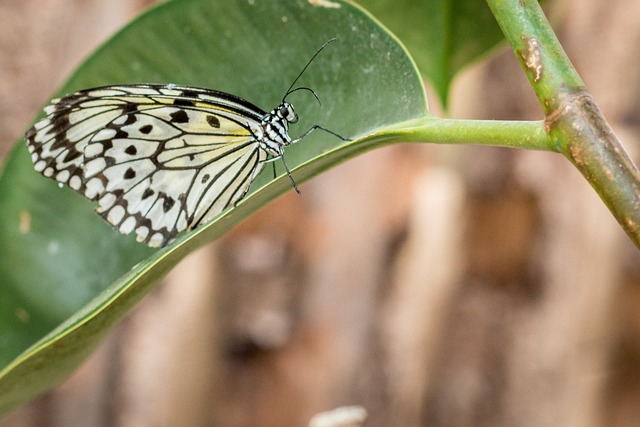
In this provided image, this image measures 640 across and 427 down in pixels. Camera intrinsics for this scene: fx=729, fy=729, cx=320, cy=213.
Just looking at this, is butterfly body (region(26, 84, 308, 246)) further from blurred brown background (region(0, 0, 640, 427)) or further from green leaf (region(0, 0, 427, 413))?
blurred brown background (region(0, 0, 640, 427))

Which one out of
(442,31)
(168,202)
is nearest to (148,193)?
(168,202)

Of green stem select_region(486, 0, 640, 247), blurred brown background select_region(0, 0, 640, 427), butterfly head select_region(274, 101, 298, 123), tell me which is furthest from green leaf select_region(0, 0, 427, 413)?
blurred brown background select_region(0, 0, 640, 427)

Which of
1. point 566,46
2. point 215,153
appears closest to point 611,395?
point 566,46

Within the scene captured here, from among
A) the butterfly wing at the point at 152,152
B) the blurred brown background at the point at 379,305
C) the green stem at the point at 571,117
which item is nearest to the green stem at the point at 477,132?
the green stem at the point at 571,117

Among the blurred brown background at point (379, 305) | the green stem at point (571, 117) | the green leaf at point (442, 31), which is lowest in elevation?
the green stem at point (571, 117)

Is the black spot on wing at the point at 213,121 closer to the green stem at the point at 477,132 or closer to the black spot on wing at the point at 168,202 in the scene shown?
the black spot on wing at the point at 168,202

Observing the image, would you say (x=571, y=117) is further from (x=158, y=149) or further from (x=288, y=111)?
(x=158, y=149)

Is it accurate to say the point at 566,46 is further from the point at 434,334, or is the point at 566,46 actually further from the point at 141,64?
the point at 141,64
